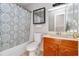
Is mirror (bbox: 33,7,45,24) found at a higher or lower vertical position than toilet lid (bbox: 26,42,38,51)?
higher

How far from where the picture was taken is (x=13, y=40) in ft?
4.15

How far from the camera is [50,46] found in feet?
4.27

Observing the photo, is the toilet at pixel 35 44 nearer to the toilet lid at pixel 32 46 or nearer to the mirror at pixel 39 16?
the toilet lid at pixel 32 46

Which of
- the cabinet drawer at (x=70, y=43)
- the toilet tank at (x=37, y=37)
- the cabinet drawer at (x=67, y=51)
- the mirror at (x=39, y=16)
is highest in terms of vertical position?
the mirror at (x=39, y=16)

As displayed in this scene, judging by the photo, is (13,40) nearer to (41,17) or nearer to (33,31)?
(33,31)

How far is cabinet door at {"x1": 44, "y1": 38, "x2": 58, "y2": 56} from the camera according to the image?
127cm

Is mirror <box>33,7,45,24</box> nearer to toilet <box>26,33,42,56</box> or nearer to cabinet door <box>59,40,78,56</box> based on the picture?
toilet <box>26,33,42,56</box>

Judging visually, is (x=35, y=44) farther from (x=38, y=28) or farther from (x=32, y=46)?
(x=38, y=28)

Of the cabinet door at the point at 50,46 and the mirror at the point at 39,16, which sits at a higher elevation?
the mirror at the point at 39,16

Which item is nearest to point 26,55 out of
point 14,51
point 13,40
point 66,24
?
point 14,51

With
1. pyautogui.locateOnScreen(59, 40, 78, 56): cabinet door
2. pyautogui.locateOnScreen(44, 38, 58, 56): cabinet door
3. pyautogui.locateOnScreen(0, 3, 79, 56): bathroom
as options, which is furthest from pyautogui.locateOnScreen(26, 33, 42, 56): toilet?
pyautogui.locateOnScreen(59, 40, 78, 56): cabinet door

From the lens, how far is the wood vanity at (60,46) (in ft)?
3.80

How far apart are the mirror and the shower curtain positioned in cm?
9

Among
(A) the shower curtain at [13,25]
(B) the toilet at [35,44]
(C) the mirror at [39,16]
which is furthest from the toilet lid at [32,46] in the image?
(C) the mirror at [39,16]
